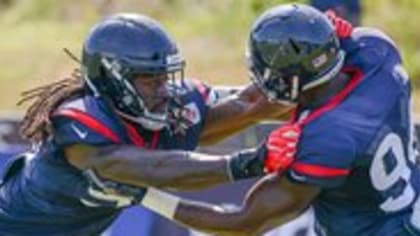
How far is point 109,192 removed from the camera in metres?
6.46

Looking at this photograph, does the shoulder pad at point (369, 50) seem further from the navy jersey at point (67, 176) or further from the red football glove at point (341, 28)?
the navy jersey at point (67, 176)

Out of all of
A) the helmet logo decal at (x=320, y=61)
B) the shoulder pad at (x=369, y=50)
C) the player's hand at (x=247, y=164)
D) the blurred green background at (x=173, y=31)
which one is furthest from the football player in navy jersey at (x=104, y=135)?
the blurred green background at (x=173, y=31)

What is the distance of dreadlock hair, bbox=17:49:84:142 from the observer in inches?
256

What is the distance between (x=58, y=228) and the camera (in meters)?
6.64

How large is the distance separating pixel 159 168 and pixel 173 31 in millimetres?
10364

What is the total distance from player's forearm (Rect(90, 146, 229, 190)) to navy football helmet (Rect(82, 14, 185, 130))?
120 millimetres

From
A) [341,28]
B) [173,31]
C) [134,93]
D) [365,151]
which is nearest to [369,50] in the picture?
[341,28]

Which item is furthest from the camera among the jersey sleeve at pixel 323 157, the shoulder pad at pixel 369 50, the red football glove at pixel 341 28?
the red football glove at pixel 341 28

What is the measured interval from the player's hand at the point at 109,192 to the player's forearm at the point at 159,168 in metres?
0.06

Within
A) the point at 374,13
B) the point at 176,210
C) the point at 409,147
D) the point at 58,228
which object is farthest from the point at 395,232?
the point at 374,13

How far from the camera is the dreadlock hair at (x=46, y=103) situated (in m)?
6.49

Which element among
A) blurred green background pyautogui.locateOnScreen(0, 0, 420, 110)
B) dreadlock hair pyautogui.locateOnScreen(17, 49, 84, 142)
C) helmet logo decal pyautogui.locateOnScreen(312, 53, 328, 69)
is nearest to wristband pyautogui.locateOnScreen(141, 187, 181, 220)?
dreadlock hair pyautogui.locateOnScreen(17, 49, 84, 142)

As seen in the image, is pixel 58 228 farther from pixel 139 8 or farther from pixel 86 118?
pixel 139 8

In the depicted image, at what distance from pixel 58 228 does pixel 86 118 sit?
0.51 meters
